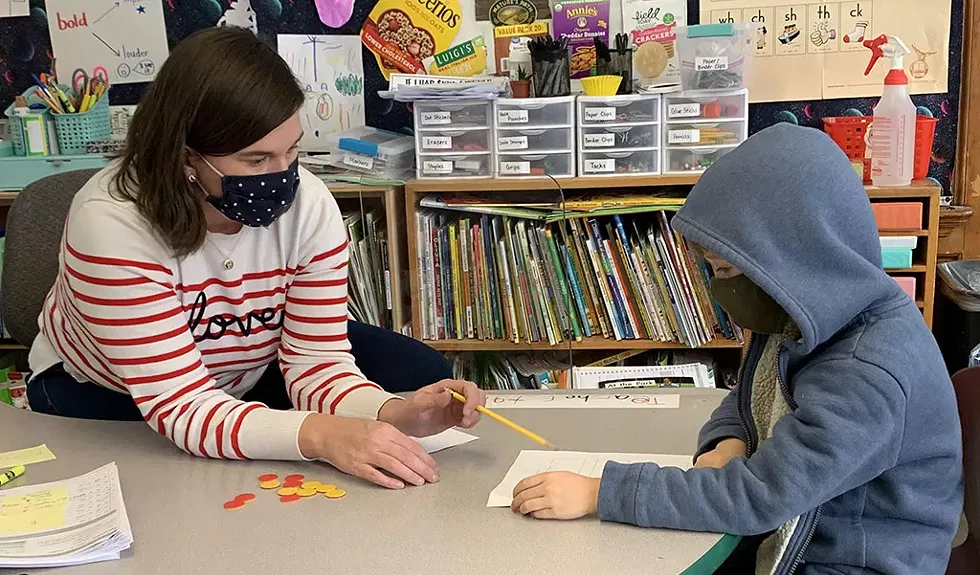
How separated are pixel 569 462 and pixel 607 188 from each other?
47.7 inches

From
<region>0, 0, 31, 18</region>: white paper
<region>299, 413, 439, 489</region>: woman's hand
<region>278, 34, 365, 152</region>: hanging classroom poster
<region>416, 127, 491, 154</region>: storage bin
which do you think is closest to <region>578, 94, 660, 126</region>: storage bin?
<region>416, 127, 491, 154</region>: storage bin

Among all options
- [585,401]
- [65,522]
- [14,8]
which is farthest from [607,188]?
[14,8]

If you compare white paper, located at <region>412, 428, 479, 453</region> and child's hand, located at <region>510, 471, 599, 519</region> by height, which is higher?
child's hand, located at <region>510, 471, 599, 519</region>

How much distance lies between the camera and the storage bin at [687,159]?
2.16m

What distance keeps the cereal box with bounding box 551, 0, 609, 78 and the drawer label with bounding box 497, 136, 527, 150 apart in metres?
0.32

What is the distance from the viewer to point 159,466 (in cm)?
119

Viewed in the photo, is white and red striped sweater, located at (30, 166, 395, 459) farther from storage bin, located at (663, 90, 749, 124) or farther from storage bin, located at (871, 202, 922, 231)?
storage bin, located at (871, 202, 922, 231)

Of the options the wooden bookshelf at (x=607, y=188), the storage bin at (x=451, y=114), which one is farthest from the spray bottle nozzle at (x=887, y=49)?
the storage bin at (x=451, y=114)

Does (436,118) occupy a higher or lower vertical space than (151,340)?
higher

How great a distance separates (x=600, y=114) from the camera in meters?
2.14

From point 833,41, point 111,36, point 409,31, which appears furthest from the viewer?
point 111,36

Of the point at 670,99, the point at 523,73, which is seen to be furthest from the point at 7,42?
the point at 670,99

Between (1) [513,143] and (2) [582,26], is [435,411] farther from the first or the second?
(2) [582,26]

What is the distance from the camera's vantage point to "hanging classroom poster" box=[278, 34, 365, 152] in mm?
2525
